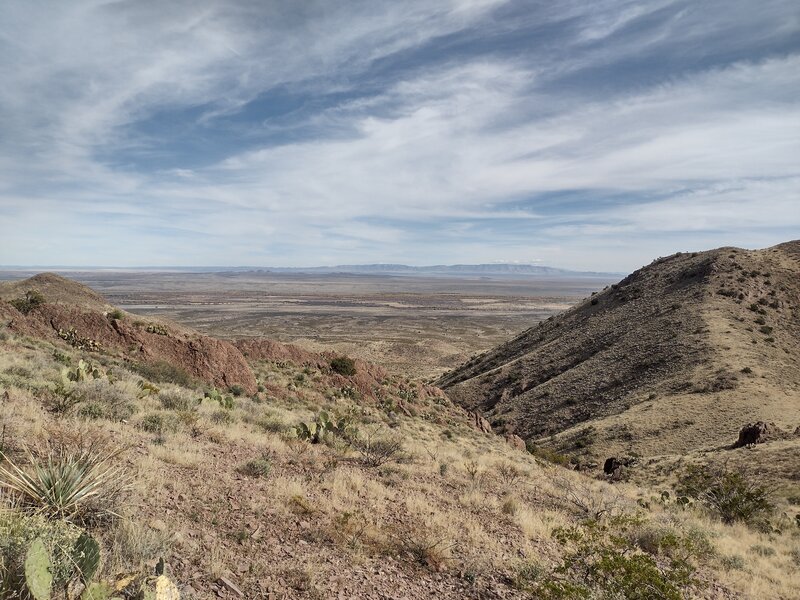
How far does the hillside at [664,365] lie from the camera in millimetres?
27953

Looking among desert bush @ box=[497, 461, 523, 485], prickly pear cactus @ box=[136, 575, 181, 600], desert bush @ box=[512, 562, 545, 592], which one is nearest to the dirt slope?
desert bush @ box=[497, 461, 523, 485]

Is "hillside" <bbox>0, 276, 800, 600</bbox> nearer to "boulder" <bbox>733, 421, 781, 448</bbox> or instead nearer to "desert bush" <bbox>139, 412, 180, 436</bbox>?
"desert bush" <bbox>139, 412, 180, 436</bbox>

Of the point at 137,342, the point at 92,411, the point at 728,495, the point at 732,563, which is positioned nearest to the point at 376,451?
the point at 92,411

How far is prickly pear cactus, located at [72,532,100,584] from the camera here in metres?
4.14

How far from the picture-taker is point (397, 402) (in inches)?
1097

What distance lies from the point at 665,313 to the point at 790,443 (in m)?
23.9

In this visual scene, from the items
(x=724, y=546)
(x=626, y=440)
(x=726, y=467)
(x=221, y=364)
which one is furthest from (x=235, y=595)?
(x=626, y=440)

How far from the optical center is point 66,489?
17.9 feet

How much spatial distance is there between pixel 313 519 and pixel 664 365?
36.1m

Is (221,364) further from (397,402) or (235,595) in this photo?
(235,595)

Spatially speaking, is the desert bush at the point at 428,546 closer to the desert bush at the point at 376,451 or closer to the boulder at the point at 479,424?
the desert bush at the point at 376,451

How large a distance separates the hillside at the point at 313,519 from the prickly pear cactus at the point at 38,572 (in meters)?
0.06

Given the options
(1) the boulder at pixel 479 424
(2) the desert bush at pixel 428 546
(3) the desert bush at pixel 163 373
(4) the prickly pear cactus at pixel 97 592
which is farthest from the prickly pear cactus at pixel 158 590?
(1) the boulder at pixel 479 424

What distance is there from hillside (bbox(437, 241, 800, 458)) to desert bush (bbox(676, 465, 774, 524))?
22.6 ft
